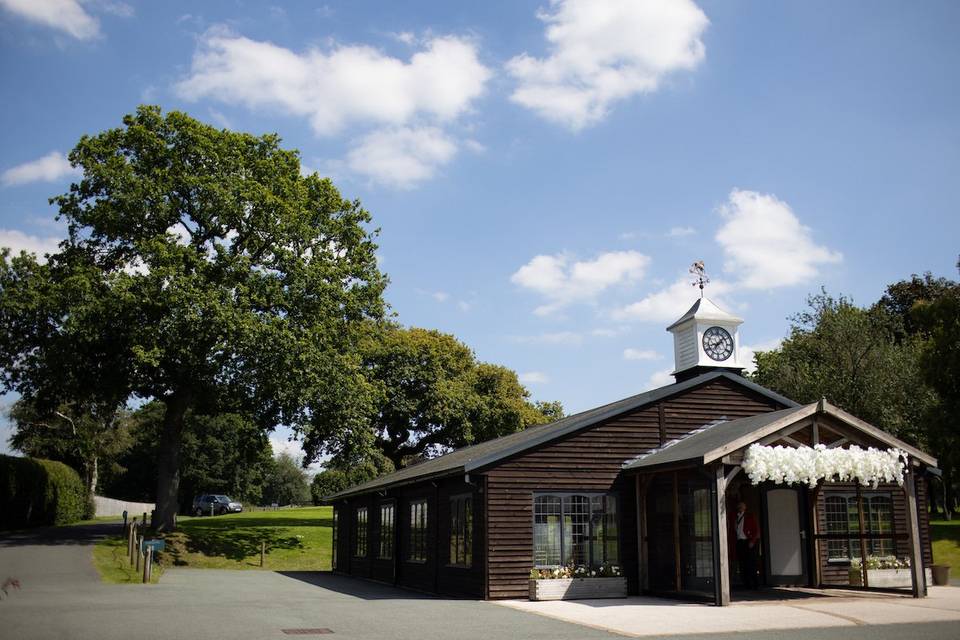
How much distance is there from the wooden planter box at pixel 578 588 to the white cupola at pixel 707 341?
554 cm

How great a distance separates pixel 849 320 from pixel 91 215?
29.4 meters

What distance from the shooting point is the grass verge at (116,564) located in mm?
22203

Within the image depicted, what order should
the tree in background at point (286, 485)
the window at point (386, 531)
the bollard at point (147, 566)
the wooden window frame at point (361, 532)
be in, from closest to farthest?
the bollard at point (147, 566) < the window at point (386, 531) < the wooden window frame at point (361, 532) < the tree in background at point (286, 485)

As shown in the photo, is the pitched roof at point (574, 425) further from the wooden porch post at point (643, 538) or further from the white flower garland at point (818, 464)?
the white flower garland at point (818, 464)

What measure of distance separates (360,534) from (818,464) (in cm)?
1591

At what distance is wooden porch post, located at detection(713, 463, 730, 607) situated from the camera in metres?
15.2

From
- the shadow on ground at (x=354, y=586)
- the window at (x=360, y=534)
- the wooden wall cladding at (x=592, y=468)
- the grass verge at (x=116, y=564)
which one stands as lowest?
the shadow on ground at (x=354, y=586)

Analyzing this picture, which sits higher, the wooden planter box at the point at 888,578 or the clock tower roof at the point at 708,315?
the clock tower roof at the point at 708,315

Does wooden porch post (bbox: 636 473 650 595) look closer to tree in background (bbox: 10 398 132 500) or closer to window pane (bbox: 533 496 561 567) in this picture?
window pane (bbox: 533 496 561 567)

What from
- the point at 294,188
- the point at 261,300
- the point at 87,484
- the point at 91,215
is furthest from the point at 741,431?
the point at 87,484

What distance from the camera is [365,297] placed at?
32.6m

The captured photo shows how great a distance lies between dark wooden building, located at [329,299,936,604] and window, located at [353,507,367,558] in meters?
5.55

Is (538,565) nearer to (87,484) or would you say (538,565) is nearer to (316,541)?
(316,541)

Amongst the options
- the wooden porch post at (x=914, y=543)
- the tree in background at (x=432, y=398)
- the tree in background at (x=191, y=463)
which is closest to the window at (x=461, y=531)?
the wooden porch post at (x=914, y=543)
